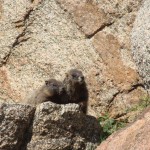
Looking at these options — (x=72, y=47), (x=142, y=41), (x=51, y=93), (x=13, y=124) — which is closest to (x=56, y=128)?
(x=13, y=124)

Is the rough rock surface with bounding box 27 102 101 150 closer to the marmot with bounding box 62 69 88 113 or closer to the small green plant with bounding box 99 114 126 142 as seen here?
the small green plant with bounding box 99 114 126 142

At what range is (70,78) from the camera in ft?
30.5

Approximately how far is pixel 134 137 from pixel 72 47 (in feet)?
13.7

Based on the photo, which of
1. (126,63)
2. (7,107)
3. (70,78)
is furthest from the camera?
(126,63)

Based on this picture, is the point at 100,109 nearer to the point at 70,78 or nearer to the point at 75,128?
the point at 70,78

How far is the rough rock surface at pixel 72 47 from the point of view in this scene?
9.84m

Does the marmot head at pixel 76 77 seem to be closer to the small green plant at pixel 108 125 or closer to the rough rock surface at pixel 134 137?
the small green plant at pixel 108 125

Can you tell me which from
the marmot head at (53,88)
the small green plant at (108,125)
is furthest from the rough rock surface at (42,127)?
the marmot head at (53,88)

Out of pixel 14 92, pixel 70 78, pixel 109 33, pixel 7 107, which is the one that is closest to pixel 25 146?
pixel 7 107

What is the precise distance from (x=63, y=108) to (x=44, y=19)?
9.82 feet

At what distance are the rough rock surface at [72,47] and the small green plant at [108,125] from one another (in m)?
0.28

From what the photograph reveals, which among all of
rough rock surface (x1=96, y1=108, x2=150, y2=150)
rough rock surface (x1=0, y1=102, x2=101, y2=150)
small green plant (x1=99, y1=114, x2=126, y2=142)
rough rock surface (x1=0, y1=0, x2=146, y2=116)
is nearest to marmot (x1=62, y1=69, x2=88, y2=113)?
small green plant (x1=99, y1=114, x2=126, y2=142)

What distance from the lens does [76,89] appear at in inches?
362

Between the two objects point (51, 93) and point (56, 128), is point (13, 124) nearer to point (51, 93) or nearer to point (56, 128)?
point (56, 128)
